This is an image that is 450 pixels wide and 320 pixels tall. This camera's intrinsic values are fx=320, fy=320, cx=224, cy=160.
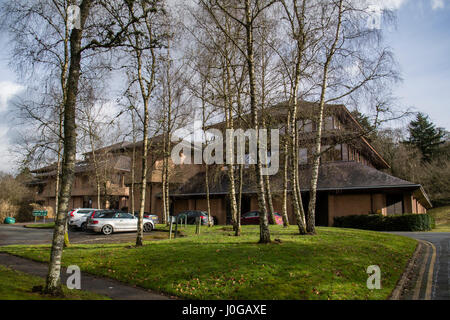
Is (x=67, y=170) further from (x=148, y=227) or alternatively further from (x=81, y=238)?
(x=148, y=227)

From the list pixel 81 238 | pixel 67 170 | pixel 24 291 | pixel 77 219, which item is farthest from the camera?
pixel 77 219

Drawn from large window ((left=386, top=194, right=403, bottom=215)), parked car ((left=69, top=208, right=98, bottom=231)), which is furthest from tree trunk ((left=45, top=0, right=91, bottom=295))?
large window ((left=386, top=194, right=403, bottom=215))

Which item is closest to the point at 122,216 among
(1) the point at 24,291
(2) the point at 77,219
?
(2) the point at 77,219

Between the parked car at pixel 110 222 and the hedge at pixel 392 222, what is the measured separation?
15.9m

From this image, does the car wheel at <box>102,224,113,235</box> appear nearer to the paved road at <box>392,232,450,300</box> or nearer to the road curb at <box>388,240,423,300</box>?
the road curb at <box>388,240,423,300</box>

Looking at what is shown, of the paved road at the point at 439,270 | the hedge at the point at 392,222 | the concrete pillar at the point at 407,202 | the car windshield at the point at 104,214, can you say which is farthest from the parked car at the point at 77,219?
the concrete pillar at the point at 407,202

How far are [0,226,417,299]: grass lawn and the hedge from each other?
12628mm

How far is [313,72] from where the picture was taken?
15.0 meters

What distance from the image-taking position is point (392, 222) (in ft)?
76.5

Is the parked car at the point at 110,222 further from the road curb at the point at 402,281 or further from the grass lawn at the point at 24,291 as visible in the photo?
the road curb at the point at 402,281

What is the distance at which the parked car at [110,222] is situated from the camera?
19922 millimetres

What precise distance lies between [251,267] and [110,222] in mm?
14548
